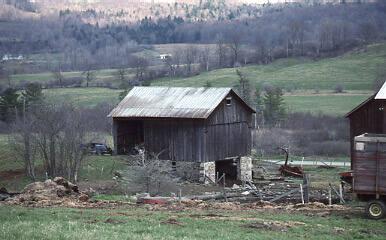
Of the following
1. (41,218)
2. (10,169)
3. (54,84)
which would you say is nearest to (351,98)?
(54,84)

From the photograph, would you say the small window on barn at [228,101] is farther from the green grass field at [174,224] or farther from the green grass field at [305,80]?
the green grass field at [305,80]

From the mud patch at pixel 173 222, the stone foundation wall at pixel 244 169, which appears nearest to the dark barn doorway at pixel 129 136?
the stone foundation wall at pixel 244 169

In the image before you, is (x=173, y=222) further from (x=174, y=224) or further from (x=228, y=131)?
(x=228, y=131)

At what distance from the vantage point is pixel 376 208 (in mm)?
27344

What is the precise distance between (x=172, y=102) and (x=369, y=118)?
13.3m

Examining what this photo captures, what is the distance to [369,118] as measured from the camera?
43.9 metres

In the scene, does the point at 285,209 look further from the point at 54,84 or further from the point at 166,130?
the point at 54,84

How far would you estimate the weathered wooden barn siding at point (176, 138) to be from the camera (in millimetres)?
48688

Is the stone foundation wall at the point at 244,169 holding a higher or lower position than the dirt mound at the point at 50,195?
lower

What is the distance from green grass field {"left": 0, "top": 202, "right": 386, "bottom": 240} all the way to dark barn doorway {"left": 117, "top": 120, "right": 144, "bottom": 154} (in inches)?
939

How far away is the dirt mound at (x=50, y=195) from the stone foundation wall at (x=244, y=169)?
1883 centimetres

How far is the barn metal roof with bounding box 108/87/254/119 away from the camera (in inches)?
1921

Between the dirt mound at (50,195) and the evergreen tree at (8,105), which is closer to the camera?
the dirt mound at (50,195)

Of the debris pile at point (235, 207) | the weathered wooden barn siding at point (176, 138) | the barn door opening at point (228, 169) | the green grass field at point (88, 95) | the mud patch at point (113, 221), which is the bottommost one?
the barn door opening at point (228, 169)
